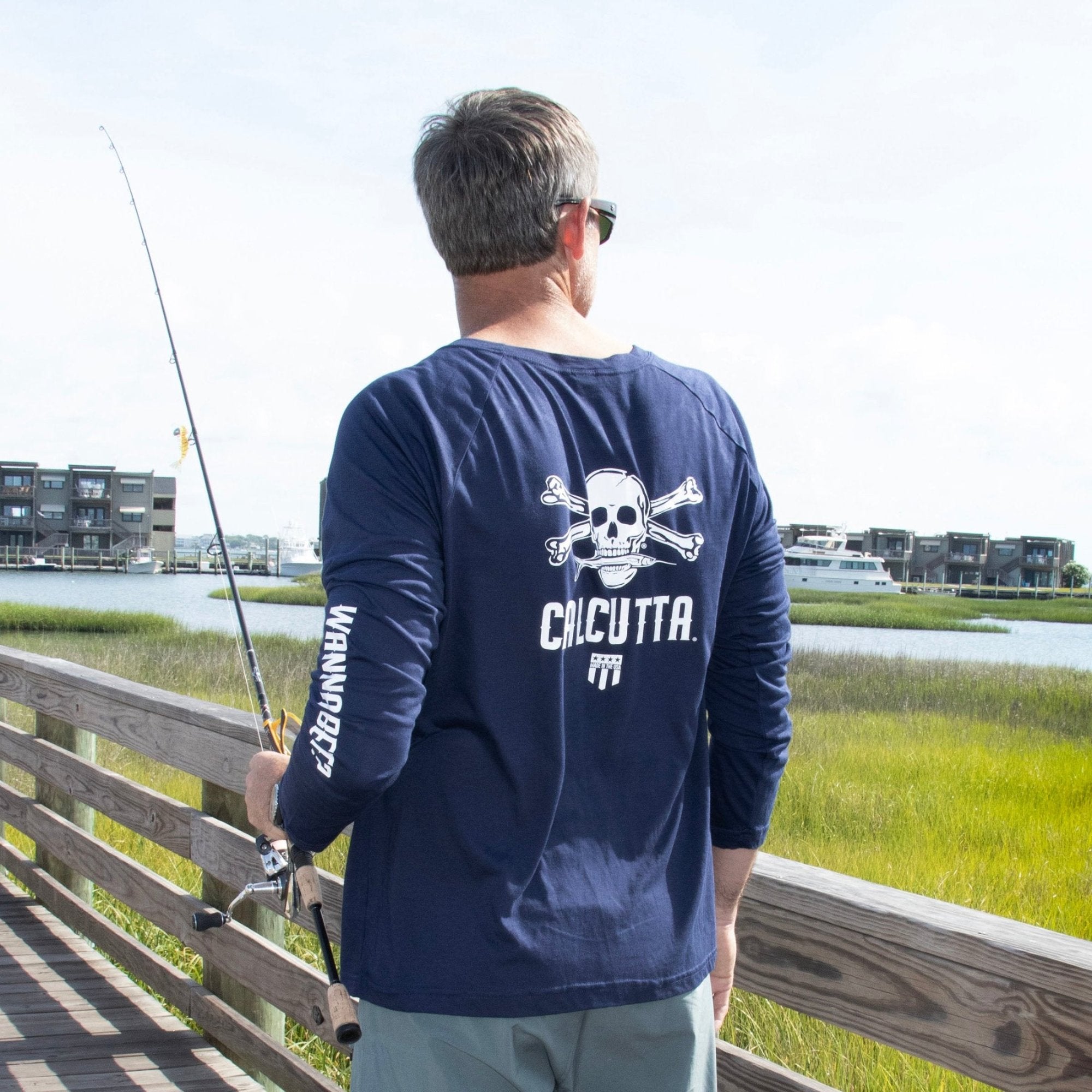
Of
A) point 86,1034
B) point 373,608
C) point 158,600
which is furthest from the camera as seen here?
point 158,600

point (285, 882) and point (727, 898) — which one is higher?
point (727, 898)

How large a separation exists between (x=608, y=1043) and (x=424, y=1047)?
0.67 feet

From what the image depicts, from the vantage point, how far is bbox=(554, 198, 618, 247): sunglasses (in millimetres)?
1302

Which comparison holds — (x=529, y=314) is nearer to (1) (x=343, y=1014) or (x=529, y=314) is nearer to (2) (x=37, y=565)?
(1) (x=343, y=1014)

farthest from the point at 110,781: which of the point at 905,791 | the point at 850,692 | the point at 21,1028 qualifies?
the point at 850,692

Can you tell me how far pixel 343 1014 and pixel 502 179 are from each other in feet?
3.48

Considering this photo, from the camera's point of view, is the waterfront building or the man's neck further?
the waterfront building

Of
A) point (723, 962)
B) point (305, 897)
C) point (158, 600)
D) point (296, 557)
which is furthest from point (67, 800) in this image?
point (296, 557)

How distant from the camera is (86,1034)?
3.11 meters

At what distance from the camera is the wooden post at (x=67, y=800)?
413 cm

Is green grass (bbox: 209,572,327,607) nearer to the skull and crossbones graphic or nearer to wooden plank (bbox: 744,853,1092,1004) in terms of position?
wooden plank (bbox: 744,853,1092,1004)

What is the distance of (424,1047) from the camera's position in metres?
1.14

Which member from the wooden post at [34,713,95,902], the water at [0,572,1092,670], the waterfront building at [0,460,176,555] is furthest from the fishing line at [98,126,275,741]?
the waterfront building at [0,460,176,555]

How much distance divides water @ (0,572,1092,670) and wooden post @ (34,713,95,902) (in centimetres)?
1028
